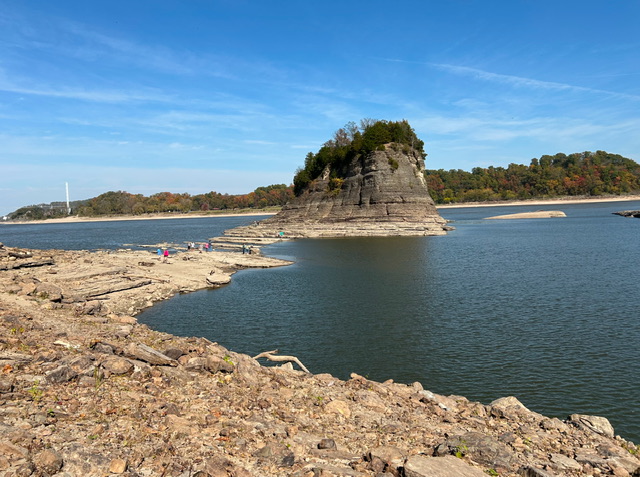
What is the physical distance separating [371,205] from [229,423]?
83465mm

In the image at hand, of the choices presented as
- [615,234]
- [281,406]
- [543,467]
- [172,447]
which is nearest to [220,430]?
[172,447]

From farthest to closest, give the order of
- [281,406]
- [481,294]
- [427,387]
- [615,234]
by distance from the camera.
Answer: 1. [615,234]
2. [481,294]
3. [427,387]
4. [281,406]

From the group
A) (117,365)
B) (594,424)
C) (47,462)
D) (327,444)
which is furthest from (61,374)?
(594,424)

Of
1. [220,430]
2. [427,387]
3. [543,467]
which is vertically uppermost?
[220,430]

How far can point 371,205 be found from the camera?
91625 mm

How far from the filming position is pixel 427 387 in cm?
1683

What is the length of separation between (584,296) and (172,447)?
99.0 ft

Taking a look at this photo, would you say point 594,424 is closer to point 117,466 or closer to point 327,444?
point 327,444

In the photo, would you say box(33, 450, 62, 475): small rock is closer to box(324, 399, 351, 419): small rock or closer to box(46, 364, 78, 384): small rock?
box(46, 364, 78, 384): small rock

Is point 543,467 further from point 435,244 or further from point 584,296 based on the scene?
point 435,244

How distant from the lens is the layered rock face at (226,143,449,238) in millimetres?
85438

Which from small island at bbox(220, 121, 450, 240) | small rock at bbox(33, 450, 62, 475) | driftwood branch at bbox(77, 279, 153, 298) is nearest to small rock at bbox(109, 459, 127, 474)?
small rock at bbox(33, 450, 62, 475)

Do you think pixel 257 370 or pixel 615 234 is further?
pixel 615 234

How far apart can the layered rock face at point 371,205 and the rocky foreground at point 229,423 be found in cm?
6938
